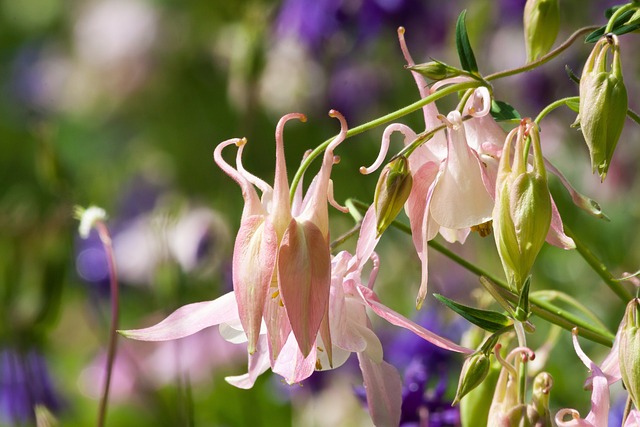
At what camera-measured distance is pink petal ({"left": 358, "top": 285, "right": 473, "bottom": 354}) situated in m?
0.48

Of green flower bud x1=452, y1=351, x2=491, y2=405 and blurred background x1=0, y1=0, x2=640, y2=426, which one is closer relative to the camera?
green flower bud x1=452, y1=351, x2=491, y2=405

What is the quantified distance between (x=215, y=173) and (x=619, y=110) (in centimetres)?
173

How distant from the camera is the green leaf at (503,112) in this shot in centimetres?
56

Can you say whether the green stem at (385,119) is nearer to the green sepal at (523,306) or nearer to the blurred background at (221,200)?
the green sepal at (523,306)

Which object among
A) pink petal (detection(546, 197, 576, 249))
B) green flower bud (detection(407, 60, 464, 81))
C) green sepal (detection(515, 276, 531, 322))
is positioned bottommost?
green sepal (detection(515, 276, 531, 322))

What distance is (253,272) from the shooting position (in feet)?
1.57

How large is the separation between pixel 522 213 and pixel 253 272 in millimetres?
117

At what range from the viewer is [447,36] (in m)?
1.63

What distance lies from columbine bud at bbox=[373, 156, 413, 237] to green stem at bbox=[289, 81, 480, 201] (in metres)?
0.02

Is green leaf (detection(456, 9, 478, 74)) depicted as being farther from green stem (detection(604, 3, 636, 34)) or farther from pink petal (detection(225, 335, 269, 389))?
pink petal (detection(225, 335, 269, 389))

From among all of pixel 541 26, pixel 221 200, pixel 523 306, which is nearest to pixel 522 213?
pixel 523 306

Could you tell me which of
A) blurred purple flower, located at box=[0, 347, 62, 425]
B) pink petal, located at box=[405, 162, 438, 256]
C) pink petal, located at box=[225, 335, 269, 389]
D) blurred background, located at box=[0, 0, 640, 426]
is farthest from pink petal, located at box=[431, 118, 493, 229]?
blurred purple flower, located at box=[0, 347, 62, 425]

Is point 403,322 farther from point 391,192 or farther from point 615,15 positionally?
point 615,15

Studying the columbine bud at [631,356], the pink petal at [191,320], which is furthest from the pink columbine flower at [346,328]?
the columbine bud at [631,356]
